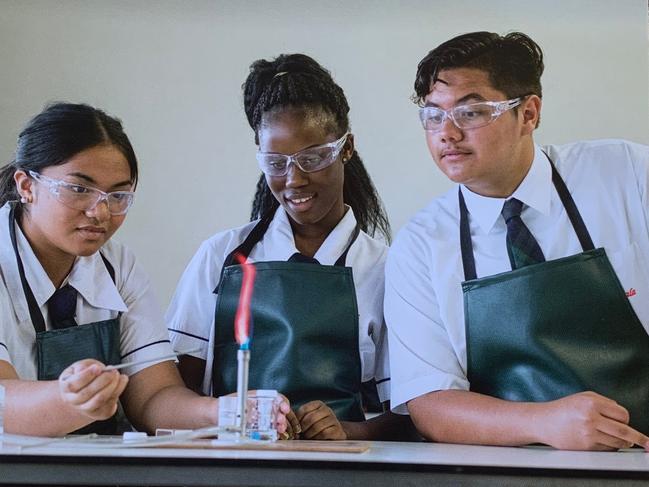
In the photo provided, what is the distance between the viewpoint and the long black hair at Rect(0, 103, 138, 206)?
89.2 inches

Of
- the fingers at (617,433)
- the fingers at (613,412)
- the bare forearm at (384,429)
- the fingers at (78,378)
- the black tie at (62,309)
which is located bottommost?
the bare forearm at (384,429)

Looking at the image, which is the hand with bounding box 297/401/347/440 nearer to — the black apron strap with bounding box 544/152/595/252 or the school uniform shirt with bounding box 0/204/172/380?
the school uniform shirt with bounding box 0/204/172/380

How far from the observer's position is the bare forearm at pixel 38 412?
5.91 feet

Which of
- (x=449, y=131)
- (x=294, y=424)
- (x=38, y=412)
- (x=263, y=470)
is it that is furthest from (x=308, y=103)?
(x=263, y=470)

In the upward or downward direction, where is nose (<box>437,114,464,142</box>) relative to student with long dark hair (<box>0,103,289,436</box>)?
upward

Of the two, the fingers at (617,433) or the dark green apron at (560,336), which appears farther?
the dark green apron at (560,336)

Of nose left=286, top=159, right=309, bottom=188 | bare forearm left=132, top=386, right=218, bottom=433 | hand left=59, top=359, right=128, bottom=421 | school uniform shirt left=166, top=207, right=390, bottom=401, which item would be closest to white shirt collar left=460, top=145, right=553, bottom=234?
school uniform shirt left=166, top=207, right=390, bottom=401

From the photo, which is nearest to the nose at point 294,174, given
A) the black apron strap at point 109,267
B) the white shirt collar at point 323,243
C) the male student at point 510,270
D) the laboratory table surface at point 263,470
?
the white shirt collar at point 323,243

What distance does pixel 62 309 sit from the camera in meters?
Result: 2.26

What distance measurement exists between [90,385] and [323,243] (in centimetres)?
104

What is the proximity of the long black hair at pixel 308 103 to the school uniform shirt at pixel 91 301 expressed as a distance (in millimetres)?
489

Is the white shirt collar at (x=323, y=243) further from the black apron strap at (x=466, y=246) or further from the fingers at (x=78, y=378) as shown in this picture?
the fingers at (x=78, y=378)

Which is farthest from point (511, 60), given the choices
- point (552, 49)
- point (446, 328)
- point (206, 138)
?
point (206, 138)

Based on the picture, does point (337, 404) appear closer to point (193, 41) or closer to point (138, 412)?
point (138, 412)
